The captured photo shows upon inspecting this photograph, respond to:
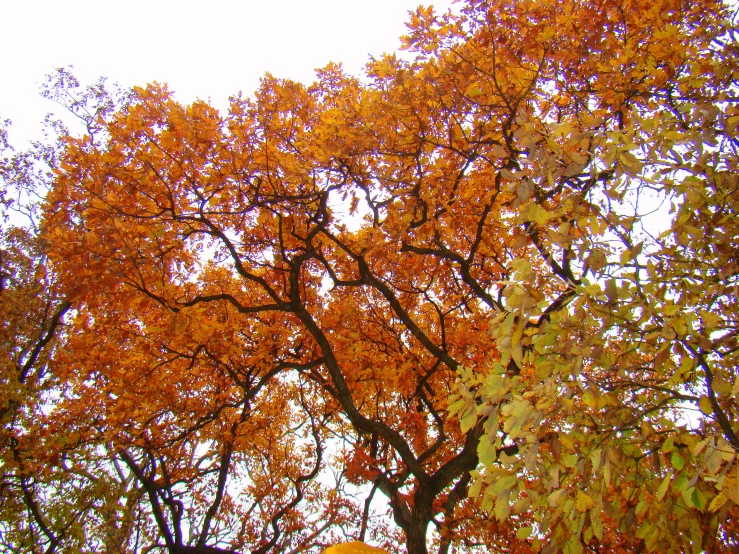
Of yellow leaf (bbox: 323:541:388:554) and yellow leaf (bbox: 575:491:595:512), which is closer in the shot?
yellow leaf (bbox: 575:491:595:512)

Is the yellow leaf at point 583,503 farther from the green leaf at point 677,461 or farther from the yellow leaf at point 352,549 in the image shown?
the yellow leaf at point 352,549

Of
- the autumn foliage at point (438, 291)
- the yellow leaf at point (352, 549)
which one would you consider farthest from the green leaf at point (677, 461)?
the yellow leaf at point (352, 549)

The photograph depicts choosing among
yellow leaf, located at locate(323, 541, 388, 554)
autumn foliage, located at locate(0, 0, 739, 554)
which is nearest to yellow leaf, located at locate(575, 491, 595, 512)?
autumn foliage, located at locate(0, 0, 739, 554)

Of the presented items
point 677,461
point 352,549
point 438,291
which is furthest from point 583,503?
point 438,291

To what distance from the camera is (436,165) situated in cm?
652

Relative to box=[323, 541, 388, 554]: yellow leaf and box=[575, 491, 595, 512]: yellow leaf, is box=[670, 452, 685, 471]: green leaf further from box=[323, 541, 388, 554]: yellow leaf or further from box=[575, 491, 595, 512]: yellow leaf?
box=[323, 541, 388, 554]: yellow leaf

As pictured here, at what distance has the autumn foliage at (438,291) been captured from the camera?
2232 mm

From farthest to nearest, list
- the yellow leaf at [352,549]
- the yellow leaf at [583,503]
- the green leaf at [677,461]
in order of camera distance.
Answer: the yellow leaf at [352,549] → the green leaf at [677,461] → the yellow leaf at [583,503]

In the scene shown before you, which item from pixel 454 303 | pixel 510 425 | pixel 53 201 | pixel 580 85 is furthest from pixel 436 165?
pixel 510 425

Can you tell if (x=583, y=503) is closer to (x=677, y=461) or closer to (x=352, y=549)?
(x=677, y=461)

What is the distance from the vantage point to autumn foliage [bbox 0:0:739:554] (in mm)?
2232

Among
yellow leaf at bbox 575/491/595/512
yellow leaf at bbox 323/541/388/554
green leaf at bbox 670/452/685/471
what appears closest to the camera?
yellow leaf at bbox 575/491/595/512

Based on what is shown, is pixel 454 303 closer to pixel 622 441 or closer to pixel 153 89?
pixel 153 89

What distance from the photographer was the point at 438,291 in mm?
8039
